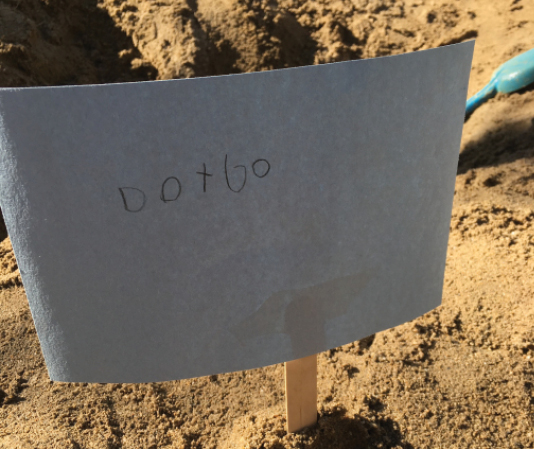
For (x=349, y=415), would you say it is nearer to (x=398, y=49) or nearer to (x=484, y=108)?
(x=484, y=108)

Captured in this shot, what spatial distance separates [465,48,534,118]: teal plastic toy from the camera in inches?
121

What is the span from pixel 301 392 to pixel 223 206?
2.21 feet

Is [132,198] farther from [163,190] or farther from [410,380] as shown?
[410,380]

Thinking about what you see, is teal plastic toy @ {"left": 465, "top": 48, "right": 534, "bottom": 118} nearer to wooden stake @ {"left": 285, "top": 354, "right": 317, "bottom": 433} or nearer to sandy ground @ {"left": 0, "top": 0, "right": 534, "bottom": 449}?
sandy ground @ {"left": 0, "top": 0, "right": 534, "bottom": 449}

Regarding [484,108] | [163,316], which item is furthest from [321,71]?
[484,108]

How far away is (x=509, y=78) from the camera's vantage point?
3129mm

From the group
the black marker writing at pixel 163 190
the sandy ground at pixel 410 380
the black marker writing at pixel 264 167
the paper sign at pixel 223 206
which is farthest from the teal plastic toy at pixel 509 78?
the black marker writing at pixel 163 190

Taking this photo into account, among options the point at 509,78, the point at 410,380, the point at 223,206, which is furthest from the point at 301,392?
the point at 509,78

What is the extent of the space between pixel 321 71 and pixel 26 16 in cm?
338

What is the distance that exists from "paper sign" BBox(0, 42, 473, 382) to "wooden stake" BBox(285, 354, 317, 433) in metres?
0.21

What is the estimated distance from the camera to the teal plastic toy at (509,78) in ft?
10.1

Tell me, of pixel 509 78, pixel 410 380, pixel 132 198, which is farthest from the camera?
pixel 509 78

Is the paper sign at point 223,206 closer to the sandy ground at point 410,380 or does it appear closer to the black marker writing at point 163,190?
the black marker writing at point 163,190

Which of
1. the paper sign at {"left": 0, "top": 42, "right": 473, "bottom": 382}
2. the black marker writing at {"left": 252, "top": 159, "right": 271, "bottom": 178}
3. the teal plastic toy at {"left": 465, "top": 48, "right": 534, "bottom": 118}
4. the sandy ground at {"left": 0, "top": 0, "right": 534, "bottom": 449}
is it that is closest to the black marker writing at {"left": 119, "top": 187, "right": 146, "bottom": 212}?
the paper sign at {"left": 0, "top": 42, "right": 473, "bottom": 382}
